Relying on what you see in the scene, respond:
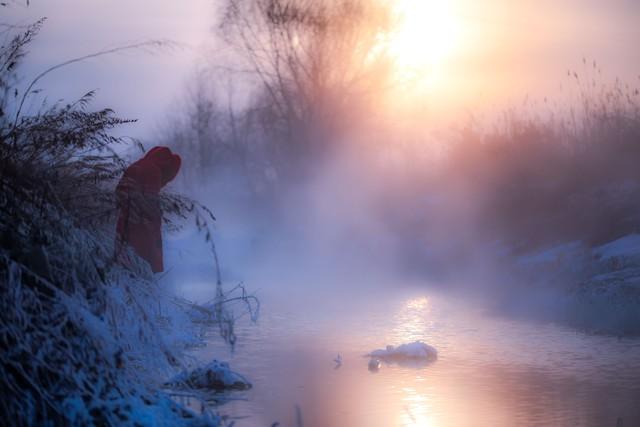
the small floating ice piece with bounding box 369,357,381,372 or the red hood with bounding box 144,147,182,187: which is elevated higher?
the red hood with bounding box 144,147,182,187

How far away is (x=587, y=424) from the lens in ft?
18.1

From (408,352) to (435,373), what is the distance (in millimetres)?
586

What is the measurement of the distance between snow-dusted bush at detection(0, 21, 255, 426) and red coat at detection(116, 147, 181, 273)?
0.07 m

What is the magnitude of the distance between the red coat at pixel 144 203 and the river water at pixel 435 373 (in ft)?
3.91

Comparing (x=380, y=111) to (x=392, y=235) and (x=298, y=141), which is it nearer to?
(x=298, y=141)

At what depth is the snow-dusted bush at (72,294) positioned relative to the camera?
369cm

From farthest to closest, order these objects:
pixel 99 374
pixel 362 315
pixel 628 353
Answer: pixel 362 315 → pixel 628 353 → pixel 99 374

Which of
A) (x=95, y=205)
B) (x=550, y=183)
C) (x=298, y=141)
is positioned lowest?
(x=95, y=205)

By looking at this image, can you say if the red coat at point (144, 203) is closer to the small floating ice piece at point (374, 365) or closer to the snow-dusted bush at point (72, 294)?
the snow-dusted bush at point (72, 294)

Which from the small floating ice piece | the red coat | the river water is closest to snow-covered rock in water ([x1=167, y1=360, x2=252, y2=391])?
the river water

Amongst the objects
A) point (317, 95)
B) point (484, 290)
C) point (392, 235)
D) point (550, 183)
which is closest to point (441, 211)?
point (392, 235)

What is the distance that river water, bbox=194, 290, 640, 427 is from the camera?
578cm

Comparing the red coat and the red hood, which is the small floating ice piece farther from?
the red hood

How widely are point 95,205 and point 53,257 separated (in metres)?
0.60
